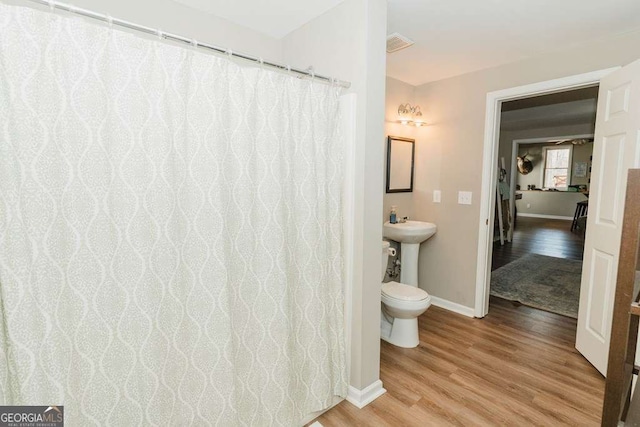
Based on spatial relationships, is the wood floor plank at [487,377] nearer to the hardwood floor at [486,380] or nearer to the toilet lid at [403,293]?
the hardwood floor at [486,380]

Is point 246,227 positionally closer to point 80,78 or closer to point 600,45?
point 80,78

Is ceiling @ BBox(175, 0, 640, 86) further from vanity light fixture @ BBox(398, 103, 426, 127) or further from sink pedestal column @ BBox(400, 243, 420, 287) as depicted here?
sink pedestal column @ BBox(400, 243, 420, 287)

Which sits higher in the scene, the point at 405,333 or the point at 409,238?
the point at 409,238

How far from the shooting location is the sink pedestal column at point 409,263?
309cm

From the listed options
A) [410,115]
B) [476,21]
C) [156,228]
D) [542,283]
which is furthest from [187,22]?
[542,283]

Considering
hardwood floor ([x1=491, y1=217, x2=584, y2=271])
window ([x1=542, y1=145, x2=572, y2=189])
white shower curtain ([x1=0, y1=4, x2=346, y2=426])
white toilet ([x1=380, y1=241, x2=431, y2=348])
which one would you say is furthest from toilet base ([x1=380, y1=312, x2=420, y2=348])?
window ([x1=542, y1=145, x2=572, y2=189])

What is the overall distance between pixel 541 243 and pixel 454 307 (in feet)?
14.0

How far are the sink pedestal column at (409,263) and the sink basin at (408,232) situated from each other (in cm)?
10

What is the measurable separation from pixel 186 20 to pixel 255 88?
89cm

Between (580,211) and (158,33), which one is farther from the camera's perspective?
(580,211)

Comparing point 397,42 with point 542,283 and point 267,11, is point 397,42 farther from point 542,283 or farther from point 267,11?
point 542,283

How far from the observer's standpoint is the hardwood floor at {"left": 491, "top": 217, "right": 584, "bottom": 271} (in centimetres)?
522

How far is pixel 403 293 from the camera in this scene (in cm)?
245

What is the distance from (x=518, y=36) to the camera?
2.23 metres
